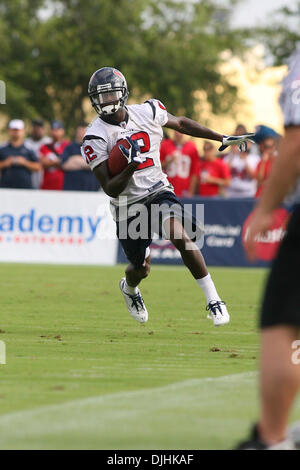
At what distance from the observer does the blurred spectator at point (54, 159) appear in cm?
1716

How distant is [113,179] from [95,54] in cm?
4472

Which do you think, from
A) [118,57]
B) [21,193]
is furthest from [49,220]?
[118,57]

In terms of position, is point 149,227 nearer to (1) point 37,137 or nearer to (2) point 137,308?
(2) point 137,308

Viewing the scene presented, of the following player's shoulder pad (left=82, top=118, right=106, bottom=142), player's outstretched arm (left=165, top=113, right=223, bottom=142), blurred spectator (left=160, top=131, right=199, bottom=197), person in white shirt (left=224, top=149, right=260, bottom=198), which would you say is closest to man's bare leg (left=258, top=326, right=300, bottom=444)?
player's shoulder pad (left=82, top=118, right=106, bottom=142)

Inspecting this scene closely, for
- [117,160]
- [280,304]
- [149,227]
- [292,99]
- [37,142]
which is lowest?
[280,304]

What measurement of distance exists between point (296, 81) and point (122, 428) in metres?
1.82

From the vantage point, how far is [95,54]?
171 feet

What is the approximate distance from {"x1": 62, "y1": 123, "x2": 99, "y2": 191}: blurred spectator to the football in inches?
344

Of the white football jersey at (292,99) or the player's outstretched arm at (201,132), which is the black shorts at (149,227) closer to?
the player's outstretched arm at (201,132)

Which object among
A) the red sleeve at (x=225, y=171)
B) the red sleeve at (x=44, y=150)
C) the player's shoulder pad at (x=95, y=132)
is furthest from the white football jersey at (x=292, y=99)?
the red sleeve at (x=225, y=171)

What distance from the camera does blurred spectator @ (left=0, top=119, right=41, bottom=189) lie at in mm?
16734

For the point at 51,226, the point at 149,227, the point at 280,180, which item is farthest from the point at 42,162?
the point at 280,180

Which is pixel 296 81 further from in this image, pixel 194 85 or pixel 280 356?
pixel 194 85

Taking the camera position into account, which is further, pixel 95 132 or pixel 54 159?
pixel 54 159
